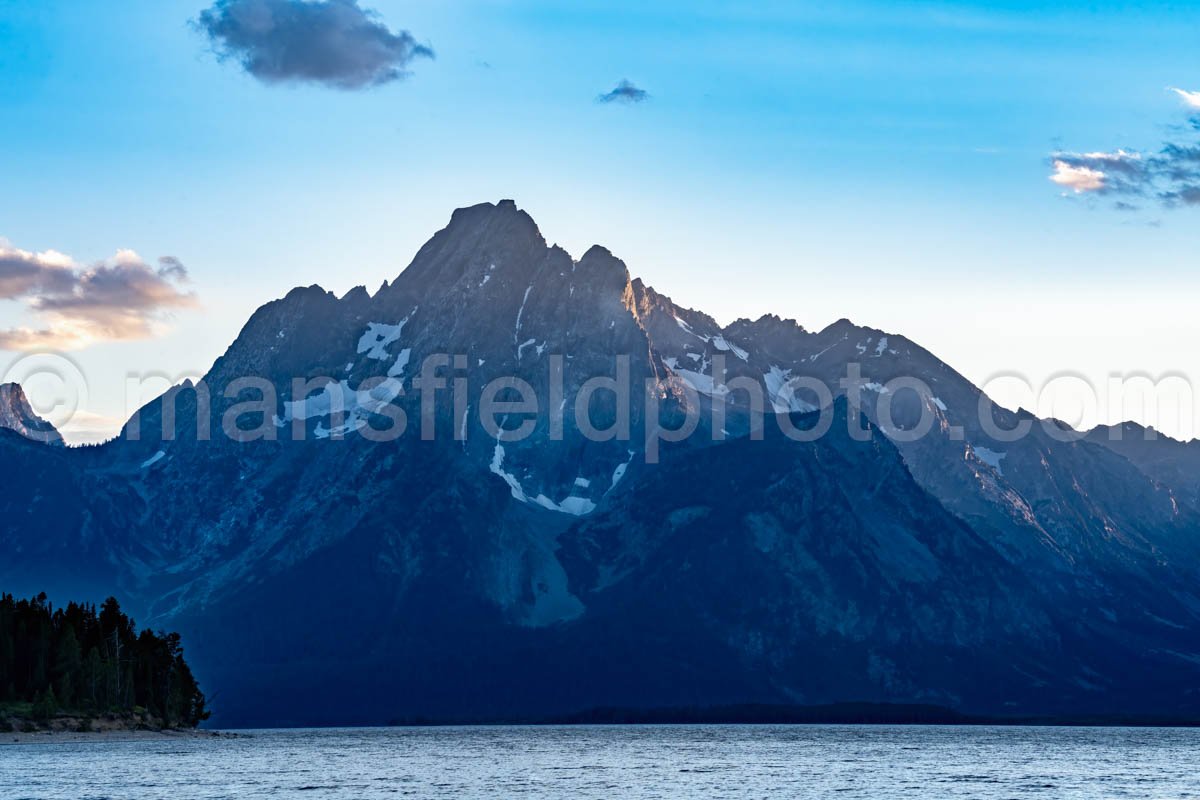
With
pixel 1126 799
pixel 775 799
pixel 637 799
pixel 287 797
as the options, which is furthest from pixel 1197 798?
pixel 287 797

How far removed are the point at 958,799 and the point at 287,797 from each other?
234 feet

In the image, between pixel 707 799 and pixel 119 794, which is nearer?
pixel 119 794

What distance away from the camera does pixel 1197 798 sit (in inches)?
7825

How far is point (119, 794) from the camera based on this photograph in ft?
616

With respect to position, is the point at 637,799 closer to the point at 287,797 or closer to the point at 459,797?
the point at 459,797

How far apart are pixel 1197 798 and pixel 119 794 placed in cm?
11286

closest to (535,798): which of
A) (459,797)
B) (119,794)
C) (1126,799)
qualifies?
(459,797)

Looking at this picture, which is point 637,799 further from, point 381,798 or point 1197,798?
point 1197,798

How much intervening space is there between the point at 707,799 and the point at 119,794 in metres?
61.3

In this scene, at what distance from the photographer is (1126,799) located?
199500 mm

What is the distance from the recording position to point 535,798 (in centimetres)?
19938

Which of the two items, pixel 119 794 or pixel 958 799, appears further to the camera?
pixel 958 799

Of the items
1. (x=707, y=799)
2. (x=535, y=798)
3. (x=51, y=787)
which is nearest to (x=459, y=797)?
(x=535, y=798)

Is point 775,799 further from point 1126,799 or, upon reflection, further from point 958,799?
point 1126,799
